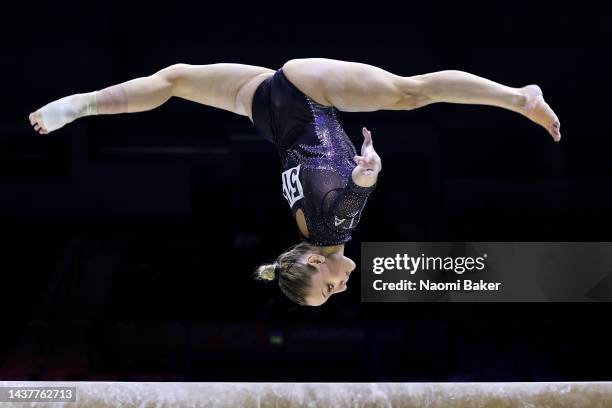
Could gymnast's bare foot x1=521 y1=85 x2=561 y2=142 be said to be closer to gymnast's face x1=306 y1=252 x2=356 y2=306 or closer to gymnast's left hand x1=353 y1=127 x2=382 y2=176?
gymnast's left hand x1=353 y1=127 x2=382 y2=176

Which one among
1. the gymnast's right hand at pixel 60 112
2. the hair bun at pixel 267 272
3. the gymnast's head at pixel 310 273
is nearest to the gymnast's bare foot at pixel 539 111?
the gymnast's head at pixel 310 273

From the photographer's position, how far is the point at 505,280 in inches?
141

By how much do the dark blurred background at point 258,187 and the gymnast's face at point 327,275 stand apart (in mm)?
175

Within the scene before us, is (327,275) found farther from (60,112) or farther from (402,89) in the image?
(60,112)

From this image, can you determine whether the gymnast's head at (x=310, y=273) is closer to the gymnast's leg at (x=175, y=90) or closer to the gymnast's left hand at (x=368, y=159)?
the gymnast's left hand at (x=368, y=159)

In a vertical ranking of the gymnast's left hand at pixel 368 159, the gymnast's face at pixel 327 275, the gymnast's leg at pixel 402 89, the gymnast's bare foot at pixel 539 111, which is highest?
the gymnast's leg at pixel 402 89

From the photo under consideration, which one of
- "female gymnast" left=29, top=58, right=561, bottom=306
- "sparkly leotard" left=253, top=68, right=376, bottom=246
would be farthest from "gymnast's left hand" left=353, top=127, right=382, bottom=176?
"sparkly leotard" left=253, top=68, right=376, bottom=246

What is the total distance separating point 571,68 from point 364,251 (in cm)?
131

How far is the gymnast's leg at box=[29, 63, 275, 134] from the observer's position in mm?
3275

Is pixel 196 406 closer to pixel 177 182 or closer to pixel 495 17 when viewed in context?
pixel 177 182

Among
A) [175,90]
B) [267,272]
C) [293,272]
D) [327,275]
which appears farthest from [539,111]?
[175,90]

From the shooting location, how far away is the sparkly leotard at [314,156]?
3.08 metres

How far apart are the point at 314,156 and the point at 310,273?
0.50 meters

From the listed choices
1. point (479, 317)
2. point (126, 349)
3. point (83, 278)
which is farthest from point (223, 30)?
point (479, 317)
